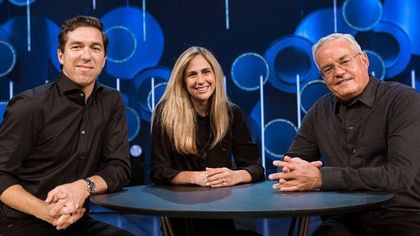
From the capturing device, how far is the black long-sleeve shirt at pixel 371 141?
1.84 meters

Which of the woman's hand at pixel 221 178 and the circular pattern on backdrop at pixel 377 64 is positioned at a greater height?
the circular pattern on backdrop at pixel 377 64

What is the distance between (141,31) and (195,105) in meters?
2.25

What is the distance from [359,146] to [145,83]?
2.91 metres

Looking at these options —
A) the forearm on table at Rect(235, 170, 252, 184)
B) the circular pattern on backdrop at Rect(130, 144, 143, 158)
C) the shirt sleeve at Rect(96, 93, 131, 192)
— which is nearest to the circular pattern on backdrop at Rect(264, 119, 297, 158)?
the circular pattern on backdrop at Rect(130, 144, 143, 158)

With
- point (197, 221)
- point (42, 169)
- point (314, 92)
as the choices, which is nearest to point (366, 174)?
point (197, 221)

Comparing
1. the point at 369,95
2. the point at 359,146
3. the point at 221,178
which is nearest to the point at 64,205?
the point at 221,178

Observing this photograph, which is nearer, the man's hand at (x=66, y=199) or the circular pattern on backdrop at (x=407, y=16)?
the man's hand at (x=66, y=199)

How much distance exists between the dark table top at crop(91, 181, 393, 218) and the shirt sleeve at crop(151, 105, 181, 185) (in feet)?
0.86

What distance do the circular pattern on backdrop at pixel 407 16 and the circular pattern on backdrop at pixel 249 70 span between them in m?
1.14

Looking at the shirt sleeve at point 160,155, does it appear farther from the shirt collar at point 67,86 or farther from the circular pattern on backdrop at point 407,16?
the circular pattern on backdrop at point 407,16

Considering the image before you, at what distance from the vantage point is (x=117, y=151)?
214 cm

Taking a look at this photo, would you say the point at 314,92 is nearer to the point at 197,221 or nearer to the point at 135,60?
the point at 135,60

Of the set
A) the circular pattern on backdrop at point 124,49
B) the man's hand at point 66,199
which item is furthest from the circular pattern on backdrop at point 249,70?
the man's hand at point 66,199

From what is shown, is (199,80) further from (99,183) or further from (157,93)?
(157,93)
